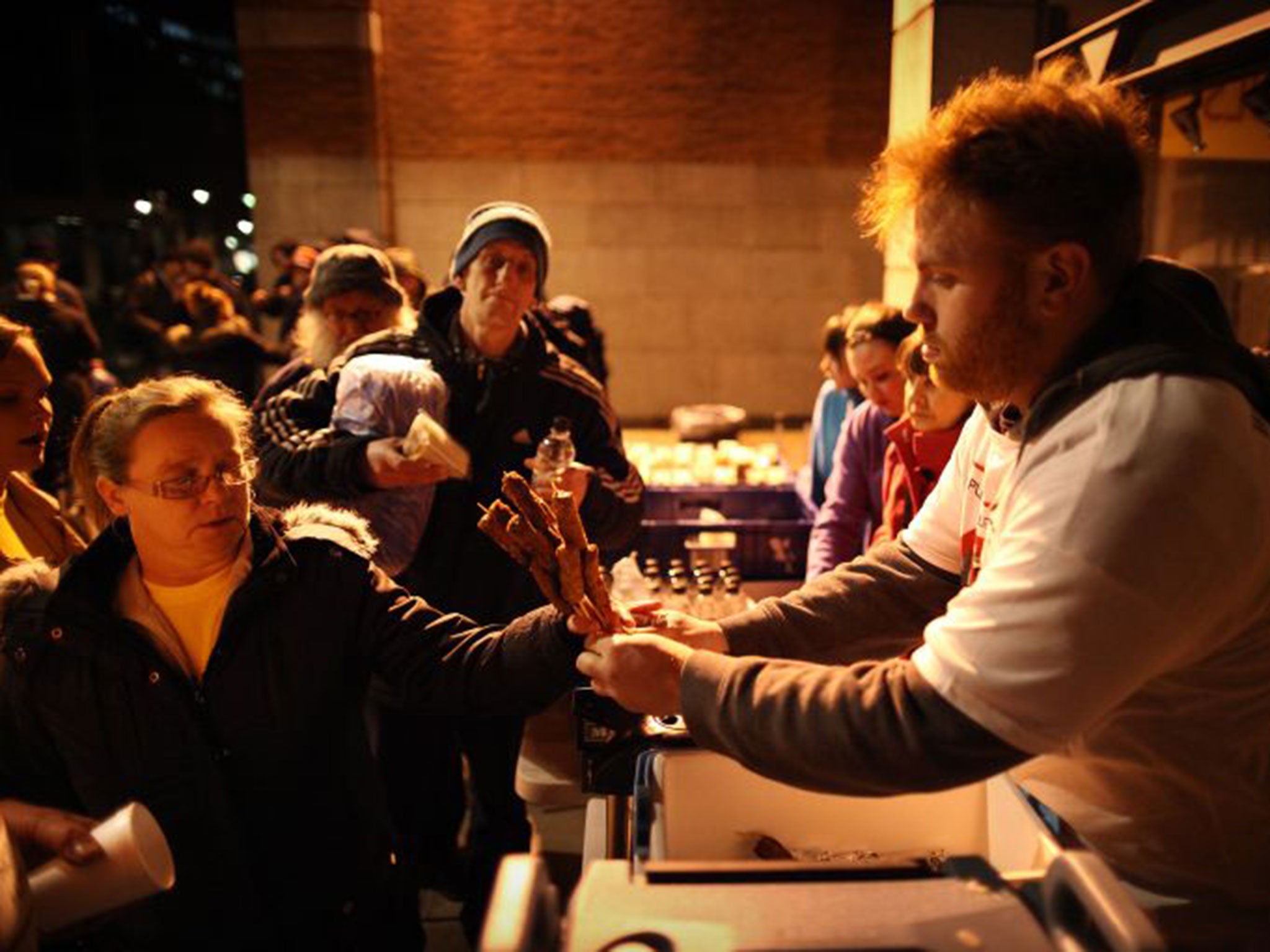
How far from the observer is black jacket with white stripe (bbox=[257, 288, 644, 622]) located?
3062 millimetres

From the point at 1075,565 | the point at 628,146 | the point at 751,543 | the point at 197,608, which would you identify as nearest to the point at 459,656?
the point at 197,608

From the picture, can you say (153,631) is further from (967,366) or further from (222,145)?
(222,145)

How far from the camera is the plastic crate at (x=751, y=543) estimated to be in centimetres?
441

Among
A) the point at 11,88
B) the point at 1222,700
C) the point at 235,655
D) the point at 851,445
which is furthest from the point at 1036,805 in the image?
the point at 11,88

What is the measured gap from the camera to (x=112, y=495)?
199 cm

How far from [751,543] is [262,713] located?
111 inches

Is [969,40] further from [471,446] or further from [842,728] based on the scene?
[842,728]

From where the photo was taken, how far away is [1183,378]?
1224 mm

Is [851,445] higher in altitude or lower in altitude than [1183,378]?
lower

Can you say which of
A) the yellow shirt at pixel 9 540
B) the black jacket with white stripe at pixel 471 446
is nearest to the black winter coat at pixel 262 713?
the yellow shirt at pixel 9 540

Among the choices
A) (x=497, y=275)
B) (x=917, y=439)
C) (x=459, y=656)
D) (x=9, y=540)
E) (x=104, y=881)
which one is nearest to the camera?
(x=104, y=881)

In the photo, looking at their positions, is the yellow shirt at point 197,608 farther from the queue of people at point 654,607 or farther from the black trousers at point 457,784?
the black trousers at point 457,784

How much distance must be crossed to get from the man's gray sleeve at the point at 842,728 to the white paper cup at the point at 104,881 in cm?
84

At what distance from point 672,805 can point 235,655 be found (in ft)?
2.93
